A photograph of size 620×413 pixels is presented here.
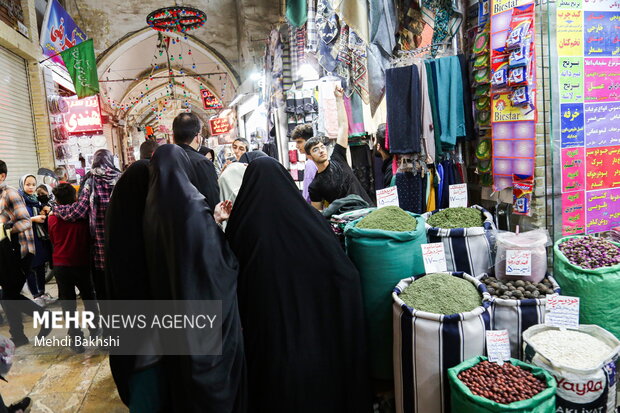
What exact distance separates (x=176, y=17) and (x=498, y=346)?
30.6 ft

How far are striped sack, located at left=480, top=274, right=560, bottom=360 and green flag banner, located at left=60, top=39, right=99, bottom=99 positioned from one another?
29.1 ft

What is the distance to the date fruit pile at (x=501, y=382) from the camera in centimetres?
155

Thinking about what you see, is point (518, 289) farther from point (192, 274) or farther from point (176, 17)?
point (176, 17)

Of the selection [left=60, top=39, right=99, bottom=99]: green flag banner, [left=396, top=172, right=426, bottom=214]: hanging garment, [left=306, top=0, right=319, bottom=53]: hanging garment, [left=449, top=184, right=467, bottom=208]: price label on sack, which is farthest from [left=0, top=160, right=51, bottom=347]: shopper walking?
[left=60, top=39, right=99, bottom=99]: green flag banner

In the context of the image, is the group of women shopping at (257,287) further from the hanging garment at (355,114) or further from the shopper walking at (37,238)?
the shopper walking at (37,238)

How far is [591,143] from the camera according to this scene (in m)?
2.77

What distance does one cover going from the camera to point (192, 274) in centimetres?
158

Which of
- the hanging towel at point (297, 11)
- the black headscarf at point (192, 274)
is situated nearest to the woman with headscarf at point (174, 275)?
the black headscarf at point (192, 274)

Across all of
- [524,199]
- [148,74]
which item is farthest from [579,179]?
[148,74]

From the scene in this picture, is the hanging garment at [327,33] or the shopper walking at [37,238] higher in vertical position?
the hanging garment at [327,33]

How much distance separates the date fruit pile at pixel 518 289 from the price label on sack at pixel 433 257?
0.27m

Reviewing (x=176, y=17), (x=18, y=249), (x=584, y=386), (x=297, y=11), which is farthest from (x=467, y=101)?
(x=176, y=17)

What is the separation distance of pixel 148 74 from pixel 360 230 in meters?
20.2

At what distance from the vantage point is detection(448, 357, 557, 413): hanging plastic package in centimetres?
149
